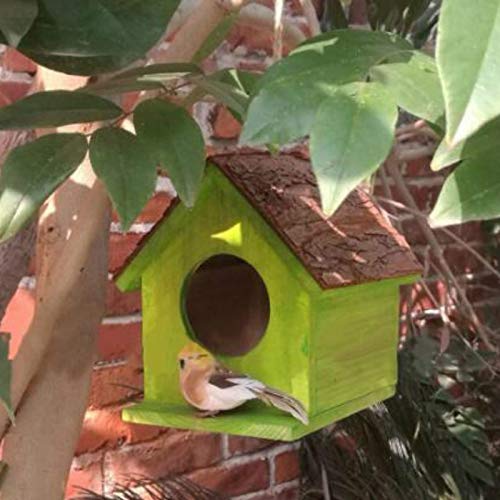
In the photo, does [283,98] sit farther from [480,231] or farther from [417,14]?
[480,231]

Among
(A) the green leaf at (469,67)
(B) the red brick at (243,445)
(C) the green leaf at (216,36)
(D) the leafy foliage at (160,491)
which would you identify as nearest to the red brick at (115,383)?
(D) the leafy foliage at (160,491)

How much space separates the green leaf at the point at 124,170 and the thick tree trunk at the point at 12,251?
0.63 ft

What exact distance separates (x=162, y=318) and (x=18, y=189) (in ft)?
1.05

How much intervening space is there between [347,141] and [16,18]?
0.63 ft

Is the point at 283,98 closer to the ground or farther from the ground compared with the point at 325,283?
farther from the ground

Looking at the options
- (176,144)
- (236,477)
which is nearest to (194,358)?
(176,144)

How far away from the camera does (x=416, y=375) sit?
4.37 feet

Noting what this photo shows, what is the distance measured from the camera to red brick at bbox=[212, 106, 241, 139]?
1.25 m

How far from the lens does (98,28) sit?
47 cm

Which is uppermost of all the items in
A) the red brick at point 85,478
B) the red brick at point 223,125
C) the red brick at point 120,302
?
the red brick at point 223,125

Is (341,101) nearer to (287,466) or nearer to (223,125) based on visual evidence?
(223,125)

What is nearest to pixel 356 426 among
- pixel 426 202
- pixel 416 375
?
pixel 416 375

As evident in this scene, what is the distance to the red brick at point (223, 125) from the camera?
1.25 meters

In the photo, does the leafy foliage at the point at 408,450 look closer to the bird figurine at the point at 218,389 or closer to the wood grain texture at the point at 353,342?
the wood grain texture at the point at 353,342
